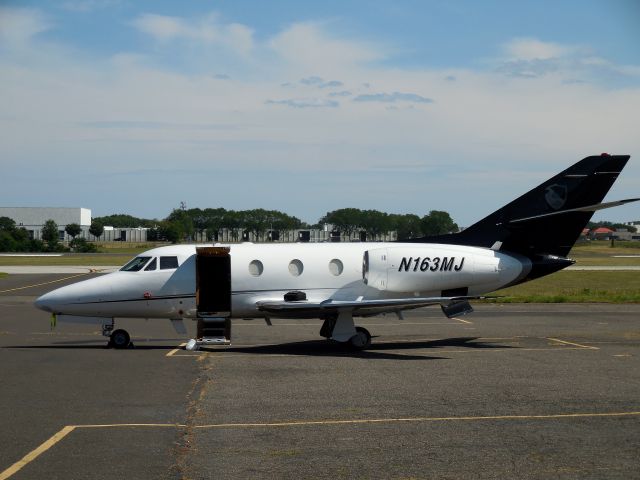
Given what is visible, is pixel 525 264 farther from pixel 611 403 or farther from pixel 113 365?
pixel 113 365

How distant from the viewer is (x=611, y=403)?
14.0 m

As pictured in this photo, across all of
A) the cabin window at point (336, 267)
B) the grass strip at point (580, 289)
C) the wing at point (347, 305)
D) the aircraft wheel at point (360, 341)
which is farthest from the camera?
the grass strip at point (580, 289)

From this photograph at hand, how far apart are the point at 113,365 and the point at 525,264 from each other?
11505 millimetres

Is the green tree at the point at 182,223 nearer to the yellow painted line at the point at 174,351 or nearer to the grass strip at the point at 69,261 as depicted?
the grass strip at the point at 69,261

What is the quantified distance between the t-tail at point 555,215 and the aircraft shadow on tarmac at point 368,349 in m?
2.77

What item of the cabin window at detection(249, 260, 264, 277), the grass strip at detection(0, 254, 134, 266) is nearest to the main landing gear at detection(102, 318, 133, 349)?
the cabin window at detection(249, 260, 264, 277)

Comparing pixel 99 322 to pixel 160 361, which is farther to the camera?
pixel 99 322

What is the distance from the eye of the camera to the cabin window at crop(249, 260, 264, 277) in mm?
22625

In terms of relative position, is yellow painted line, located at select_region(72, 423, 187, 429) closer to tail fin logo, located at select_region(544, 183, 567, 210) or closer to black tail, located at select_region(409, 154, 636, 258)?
black tail, located at select_region(409, 154, 636, 258)

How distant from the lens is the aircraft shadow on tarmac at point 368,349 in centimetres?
2102

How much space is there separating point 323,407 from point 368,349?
8.70 m

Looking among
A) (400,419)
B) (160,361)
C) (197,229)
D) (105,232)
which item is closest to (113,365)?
(160,361)

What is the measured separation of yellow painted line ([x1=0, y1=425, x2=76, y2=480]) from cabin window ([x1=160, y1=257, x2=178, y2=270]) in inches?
421

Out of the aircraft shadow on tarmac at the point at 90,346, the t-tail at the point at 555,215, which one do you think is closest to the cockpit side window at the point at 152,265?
the aircraft shadow on tarmac at the point at 90,346
